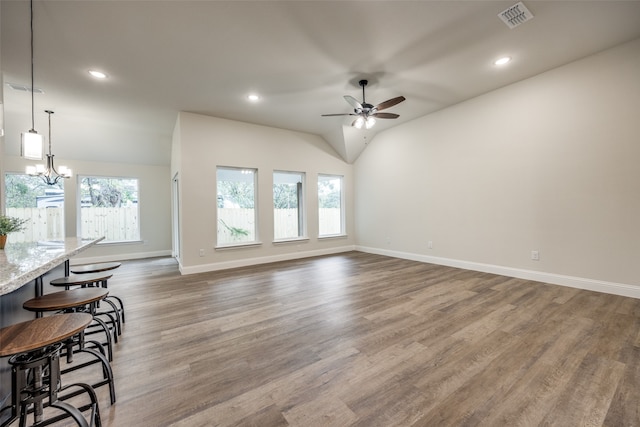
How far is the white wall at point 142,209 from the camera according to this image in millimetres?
5824

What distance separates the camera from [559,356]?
2.01m

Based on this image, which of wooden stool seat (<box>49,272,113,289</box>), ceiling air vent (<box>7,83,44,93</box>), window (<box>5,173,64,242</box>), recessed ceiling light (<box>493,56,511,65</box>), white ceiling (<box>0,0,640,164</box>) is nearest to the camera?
wooden stool seat (<box>49,272,113,289</box>)

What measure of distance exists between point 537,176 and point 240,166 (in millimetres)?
5212

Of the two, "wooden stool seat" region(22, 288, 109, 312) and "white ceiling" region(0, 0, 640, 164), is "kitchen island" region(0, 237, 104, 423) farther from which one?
"white ceiling" region(0, 0, 640, 164)

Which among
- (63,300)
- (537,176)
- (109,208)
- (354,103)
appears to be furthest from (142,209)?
(537,176)

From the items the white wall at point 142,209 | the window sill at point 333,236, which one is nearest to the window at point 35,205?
the white wall at point 142,209

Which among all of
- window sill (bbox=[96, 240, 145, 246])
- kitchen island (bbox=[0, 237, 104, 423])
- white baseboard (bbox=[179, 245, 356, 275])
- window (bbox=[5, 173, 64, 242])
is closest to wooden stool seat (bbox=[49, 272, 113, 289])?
kitchen island (bbox=[0, 237, 104, 423])

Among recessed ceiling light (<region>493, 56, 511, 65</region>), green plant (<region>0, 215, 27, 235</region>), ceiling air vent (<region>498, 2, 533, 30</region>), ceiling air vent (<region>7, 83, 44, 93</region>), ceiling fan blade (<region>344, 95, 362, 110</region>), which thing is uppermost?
recessed ceiling light (<region>493, 56, 511, 65</region>)

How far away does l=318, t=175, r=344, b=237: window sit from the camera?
677 centimetres

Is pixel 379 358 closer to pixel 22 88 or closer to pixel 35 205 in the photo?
pixel 22 88

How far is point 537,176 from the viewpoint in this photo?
3904 millimetres

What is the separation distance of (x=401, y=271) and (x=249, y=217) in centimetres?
333

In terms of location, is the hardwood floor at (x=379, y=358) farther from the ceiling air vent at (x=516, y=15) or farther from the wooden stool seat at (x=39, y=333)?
the ceiling air vent at (x=516, y=15)

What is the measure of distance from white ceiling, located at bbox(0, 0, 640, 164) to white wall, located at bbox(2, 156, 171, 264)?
4.40 feet
